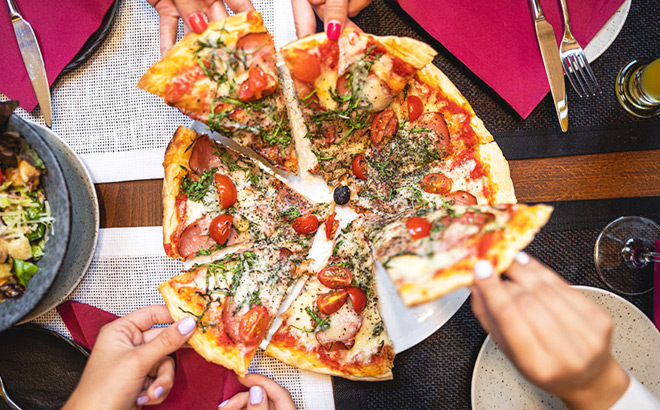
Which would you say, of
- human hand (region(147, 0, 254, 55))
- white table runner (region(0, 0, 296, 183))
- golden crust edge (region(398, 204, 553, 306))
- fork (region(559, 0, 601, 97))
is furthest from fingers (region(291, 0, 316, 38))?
golden crust edge (region(398, 204, 553, 306))

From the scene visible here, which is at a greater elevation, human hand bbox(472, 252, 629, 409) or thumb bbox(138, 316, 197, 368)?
human hand bbox(472, 252, 629, 409)

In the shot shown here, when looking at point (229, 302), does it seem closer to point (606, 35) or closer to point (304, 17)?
point (304, 17)

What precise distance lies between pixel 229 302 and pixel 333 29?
1.89m

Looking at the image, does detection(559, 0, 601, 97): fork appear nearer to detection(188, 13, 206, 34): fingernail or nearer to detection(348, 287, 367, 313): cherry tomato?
detection(348, 287, 367, 313): cherry tomato

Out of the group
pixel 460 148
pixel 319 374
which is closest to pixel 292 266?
pixel 319 374

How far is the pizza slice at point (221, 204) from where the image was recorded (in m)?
2.83

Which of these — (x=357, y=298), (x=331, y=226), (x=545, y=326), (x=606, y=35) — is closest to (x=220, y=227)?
(x=331, y=226)

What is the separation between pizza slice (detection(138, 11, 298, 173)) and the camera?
2.56m

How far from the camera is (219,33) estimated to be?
2.57 m

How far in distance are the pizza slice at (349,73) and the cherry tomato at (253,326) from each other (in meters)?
1.32

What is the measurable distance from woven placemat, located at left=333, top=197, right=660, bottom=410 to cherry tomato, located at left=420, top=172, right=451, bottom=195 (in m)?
0.81

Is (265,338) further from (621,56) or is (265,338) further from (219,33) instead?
(621,56)

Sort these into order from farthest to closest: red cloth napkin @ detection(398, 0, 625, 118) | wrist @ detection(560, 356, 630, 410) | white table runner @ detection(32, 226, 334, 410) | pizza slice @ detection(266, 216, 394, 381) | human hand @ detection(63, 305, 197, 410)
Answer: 1. white table runner @ detection(32, 226, 334, 410)
2. red cloth napkin @ detection(398, 0, 625, 118)
3. pizza slice @ detection(266, 216, 394, 381)
4. human hand @ detection(63, 305, 197, 410)
5. wrist @ detection(560, 356, 630, 410)

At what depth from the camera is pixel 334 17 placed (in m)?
2.64
